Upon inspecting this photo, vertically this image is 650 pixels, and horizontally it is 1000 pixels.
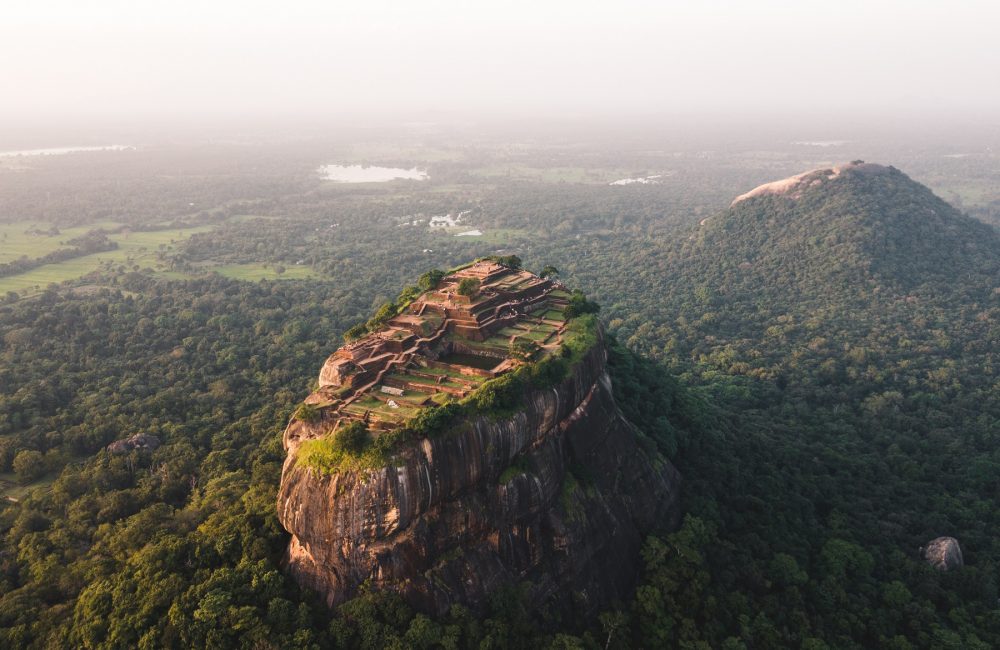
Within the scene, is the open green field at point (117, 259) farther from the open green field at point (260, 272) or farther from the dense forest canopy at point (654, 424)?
the open green field at point (260, 272)

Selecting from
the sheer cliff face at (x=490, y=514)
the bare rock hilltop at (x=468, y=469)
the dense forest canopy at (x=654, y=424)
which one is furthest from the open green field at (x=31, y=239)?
the sheer cliff face at (x=490, y=514)

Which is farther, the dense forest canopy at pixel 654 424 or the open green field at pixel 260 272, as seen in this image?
the open green field at pixel 260 272

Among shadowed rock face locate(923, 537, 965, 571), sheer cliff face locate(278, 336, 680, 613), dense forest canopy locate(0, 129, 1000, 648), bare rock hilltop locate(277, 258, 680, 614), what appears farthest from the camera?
shadowed rock face locate(923, 537, 965, 571)

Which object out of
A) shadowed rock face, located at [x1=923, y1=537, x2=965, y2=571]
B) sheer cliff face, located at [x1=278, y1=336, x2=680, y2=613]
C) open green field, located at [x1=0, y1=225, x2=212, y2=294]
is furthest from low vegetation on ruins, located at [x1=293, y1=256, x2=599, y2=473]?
open green field, located at [x1=0, y1=225, x2=212, y2=294]

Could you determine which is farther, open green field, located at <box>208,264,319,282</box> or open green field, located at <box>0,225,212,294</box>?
open green field, located at <box>208,264,319,282</box>

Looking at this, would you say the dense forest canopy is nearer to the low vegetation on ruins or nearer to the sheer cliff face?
the sheer cliff face
